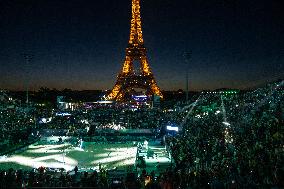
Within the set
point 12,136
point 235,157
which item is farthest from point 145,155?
point 12,136

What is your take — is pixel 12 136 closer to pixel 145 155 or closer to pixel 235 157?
pixel 145 155

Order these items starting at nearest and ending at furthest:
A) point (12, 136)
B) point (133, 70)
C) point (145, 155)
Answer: point (145, 155) → point (12, 136) → point (133, 70)

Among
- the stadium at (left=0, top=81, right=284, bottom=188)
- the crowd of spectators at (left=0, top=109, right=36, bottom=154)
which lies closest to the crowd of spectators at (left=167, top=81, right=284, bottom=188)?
the stadium at (left=0, top=81, right=284, bottom=188)

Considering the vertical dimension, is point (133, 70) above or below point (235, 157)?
above

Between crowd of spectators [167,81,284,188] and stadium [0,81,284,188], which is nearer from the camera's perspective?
crowd of spectators [167,81,284,188]

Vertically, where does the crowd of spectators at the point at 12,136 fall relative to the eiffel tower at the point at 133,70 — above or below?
below

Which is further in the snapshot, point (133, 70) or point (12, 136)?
→ point (133, 70)

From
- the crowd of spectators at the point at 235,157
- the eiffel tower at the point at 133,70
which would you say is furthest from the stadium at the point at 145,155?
the eiffel tower at the point at 133,70

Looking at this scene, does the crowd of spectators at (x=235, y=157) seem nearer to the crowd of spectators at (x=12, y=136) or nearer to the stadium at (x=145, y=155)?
the stadium at (x=145, y=155)

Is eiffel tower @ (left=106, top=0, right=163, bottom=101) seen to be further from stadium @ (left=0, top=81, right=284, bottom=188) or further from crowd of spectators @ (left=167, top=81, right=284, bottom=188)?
crowd of spectators @ (left=167, top=81, right=284, bottom=188)

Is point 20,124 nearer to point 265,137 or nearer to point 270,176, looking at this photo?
point 265,137
